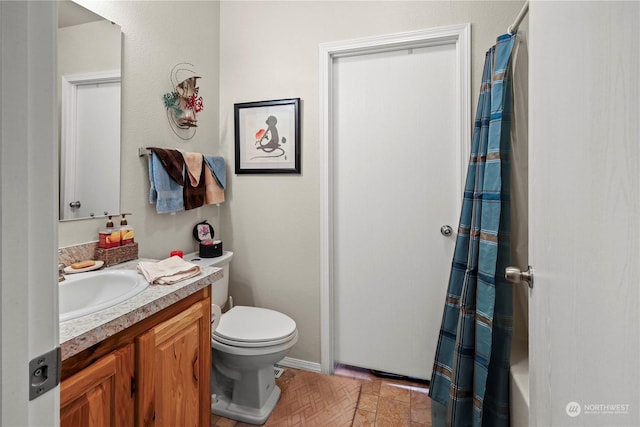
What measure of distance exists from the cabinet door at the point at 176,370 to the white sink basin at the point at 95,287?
168 mm

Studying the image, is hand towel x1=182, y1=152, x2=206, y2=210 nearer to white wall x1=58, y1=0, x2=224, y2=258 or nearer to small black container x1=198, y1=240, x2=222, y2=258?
white wall x1=58, y1=0, x2=224, y2=258

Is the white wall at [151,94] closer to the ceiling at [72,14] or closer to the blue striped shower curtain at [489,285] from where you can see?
the ceiling at [72,14]

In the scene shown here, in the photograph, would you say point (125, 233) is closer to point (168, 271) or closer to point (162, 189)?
point (162, 189)

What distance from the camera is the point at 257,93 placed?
6.89 feet

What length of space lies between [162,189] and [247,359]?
95 cm

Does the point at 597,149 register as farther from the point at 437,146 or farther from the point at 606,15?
the point at 437,146

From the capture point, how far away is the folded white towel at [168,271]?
44.8 inches

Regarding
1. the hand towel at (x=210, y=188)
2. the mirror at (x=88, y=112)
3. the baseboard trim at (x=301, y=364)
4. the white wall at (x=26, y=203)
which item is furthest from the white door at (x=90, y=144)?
the baseboard trim at (x=301, y=364)

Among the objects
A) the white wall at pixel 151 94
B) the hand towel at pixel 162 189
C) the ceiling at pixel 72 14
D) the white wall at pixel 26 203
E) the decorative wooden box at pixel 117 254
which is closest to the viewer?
the white wall at pixel 26 203

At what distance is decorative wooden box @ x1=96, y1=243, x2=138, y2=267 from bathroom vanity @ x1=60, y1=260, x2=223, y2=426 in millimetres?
441

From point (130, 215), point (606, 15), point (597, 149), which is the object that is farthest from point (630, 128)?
point (130, 215)

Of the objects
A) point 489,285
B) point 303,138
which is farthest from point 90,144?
point 489,285

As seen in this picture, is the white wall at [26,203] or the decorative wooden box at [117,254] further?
the decorative wooden box at [117,254]

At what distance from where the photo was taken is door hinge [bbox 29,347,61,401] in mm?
396
